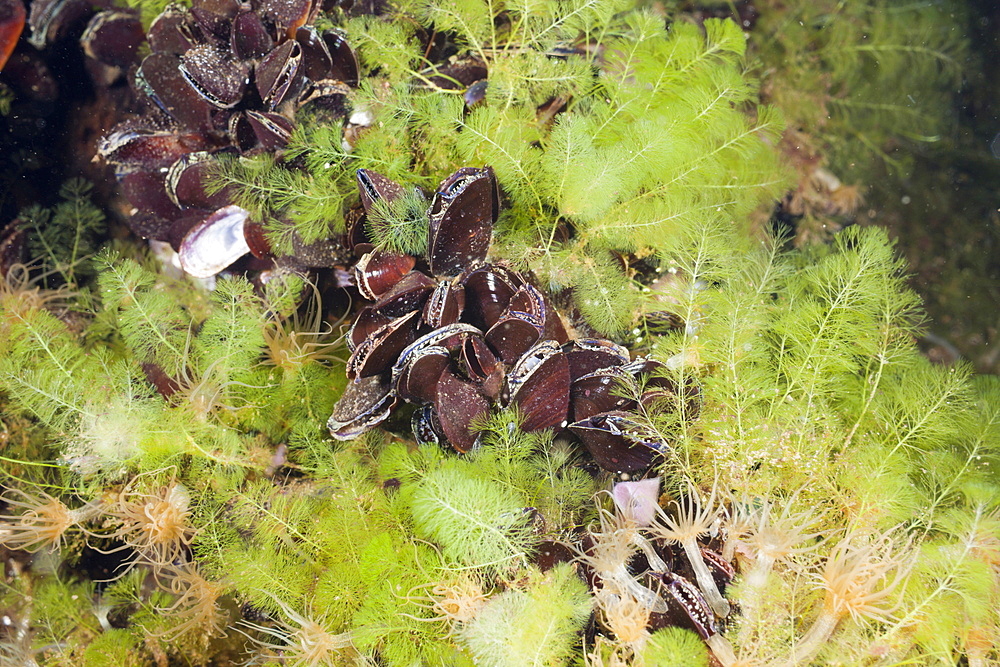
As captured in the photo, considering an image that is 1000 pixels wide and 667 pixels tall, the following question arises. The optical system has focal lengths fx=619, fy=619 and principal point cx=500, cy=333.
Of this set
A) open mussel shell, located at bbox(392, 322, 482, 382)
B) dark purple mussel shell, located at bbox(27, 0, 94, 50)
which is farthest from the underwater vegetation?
dark purple mussel shell, located at bbox(27, 0, 94, 50)

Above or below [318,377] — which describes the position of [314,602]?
below

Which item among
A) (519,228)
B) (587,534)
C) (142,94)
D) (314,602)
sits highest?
(142,94)

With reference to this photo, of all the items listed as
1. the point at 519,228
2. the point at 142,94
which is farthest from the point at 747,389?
the point at 142,94

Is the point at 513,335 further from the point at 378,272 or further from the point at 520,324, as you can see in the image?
the point at 378,272

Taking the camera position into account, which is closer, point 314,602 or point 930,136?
point 314,602

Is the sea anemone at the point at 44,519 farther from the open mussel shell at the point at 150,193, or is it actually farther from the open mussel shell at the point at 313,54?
the open mussel shell at the point at 313,54

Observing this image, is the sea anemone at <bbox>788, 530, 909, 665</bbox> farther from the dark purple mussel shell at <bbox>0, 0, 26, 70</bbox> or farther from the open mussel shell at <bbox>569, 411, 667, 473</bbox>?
the dark purple mussel shell at <bbox>0, 0, 26, 70</bbox>

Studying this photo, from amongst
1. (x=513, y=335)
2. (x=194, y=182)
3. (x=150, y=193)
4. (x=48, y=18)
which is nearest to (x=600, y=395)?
(x=513, y=335)

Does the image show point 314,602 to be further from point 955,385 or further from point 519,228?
point 955,385
